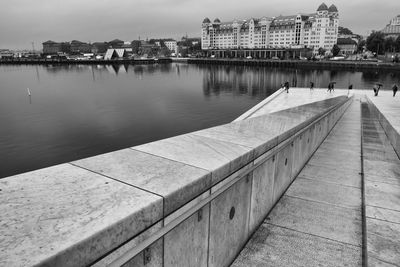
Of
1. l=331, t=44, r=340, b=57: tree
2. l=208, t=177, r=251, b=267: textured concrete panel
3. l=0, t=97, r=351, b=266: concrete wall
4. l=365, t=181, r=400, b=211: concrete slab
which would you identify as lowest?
l=365, t=181, r=400, b=211: concrete slab

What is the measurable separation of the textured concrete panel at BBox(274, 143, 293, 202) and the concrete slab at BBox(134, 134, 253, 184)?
144cm

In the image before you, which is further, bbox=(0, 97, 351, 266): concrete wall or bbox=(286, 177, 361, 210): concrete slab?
bbox=(286, 177, 361, 210): concrete slab

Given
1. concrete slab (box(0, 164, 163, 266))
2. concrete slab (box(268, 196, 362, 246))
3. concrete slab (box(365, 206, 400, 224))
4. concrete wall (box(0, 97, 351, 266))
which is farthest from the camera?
concrete slab (box(365, 206, 400, 224))

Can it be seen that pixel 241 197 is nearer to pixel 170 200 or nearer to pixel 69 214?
pixel 170 200

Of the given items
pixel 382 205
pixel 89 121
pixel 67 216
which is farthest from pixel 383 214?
pixel 89 121

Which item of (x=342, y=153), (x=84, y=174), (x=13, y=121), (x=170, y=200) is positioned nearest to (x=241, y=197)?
(x=170, y=200)

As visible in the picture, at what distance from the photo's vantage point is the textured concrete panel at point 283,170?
4812 mm

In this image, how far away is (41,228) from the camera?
178 centimetres

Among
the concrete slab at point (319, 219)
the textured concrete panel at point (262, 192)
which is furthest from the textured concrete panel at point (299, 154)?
the textured concrete panel at point (262, 192)

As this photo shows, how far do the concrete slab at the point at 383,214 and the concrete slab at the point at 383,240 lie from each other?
0.11 metres

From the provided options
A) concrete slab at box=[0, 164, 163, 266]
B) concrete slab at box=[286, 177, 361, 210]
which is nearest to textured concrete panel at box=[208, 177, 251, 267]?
concrete slab at box=[0, 164, 163, 266]

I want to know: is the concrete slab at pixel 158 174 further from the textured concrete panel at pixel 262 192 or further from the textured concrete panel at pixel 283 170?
the textured concrete panel at pixel 283 170

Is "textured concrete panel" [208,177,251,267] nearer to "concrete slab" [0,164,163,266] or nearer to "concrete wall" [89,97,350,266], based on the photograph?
"concrete wall" [89,97,350,266]

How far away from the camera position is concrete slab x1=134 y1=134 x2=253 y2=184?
2.96 metres
